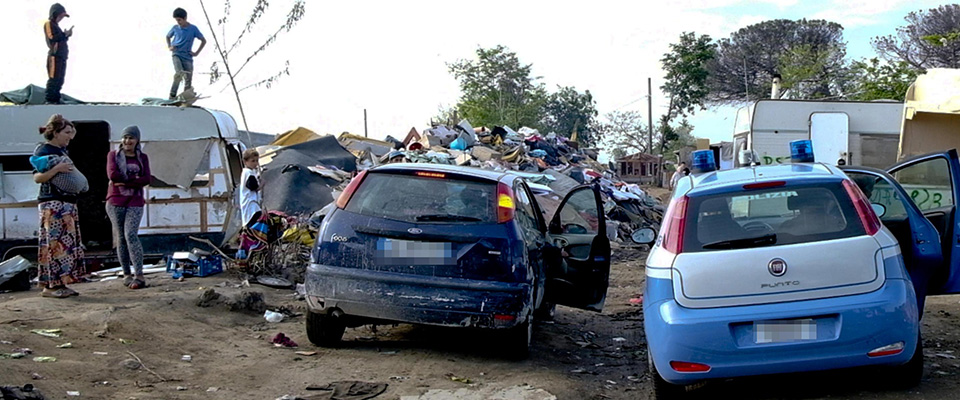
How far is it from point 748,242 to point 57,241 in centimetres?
619

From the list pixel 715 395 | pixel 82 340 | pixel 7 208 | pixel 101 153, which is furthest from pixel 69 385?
pixel 101 153

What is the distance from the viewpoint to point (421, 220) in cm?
653

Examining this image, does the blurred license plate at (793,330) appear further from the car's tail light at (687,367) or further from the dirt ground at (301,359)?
the dirt ground at (301,359)

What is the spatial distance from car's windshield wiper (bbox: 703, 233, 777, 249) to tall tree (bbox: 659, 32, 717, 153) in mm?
43468

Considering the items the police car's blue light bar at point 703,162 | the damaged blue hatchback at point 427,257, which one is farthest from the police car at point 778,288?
the police car's blue light bar at point 703,162

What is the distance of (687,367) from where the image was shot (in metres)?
5.18

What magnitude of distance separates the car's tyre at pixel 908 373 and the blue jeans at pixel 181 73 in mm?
11117

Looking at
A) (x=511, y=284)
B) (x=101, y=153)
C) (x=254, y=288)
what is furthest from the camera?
(x=101, y=153)

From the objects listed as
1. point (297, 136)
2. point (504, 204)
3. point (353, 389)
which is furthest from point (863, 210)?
point (297, 136)

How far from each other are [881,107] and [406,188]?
1210 cm

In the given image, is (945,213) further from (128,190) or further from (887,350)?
(128,190)

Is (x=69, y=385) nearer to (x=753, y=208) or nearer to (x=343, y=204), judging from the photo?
(x=343, y=204)

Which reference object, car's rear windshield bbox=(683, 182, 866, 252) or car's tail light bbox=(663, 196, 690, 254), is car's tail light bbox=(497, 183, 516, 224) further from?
car's rear windshield bbox=(683, 182, 866, 252)

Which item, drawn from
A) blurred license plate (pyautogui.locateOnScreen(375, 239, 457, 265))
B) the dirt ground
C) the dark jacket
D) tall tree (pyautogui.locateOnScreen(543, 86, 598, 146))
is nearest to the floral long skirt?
the dirt ground
